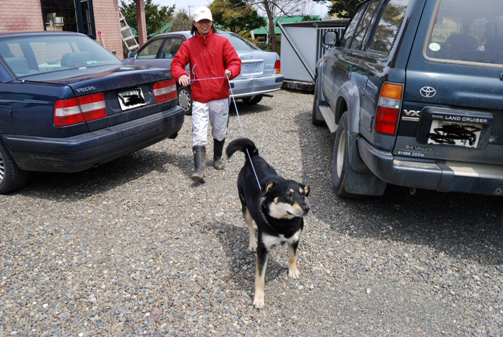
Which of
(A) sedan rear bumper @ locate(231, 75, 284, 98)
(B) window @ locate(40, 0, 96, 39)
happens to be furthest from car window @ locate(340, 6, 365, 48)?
(B) window @ locate(40, 0, 96, 39)

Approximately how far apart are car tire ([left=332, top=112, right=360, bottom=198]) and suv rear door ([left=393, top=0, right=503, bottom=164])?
0.80 metres

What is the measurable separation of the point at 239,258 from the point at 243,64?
17.2ft

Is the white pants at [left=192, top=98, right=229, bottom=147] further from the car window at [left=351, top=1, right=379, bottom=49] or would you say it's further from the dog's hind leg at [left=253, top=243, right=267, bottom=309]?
the dog's hind leg at [left=253, top=243, right=267, bottom=309]

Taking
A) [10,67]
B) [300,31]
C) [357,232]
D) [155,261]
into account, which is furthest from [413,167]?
[300,31]

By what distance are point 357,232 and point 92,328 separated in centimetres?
236

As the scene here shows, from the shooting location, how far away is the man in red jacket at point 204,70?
15.1ft

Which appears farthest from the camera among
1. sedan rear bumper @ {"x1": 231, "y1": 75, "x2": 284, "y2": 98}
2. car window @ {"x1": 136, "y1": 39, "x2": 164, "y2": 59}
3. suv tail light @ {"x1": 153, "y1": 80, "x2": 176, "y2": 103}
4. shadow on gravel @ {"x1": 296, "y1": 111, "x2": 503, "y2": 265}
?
car window @ {"x1": 136, "y1": 39, "x2": 164, "y2": 59}

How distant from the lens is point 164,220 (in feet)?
13.0

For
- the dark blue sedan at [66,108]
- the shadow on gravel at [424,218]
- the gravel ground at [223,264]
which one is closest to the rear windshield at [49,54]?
the dark blue sedan at [66,108]

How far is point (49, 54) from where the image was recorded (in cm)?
482

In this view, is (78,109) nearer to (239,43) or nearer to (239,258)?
(239,258)

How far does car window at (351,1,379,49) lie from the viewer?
4590mm

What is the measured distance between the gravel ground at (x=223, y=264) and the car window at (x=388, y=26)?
161 cm

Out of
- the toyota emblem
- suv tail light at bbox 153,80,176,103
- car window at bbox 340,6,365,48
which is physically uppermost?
car window at bbox 340,6,365,48
